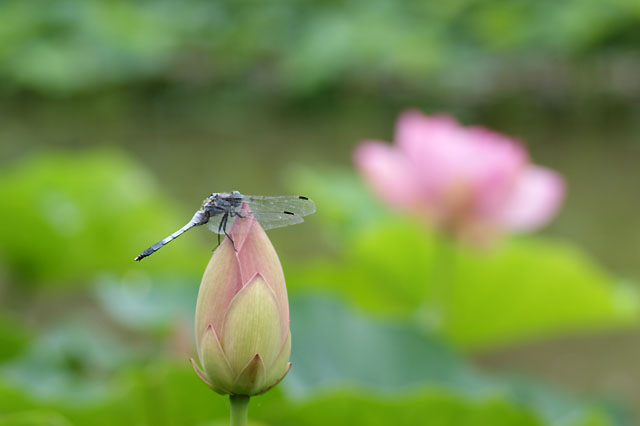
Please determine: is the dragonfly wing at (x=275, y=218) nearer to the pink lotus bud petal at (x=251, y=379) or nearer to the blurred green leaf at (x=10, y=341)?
the pink lotus bud petal at (x=251, y=379)

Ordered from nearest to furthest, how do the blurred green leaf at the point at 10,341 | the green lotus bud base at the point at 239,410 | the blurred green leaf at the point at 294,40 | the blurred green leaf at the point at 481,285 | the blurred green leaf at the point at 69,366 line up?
the green lotus bud base at the point at 239,410, the blurred green leaf at the point at 69,366, the blurred green leaf at the point at 10,341, the blurred green leaf at the point at 481,285, the blurred green leaf at the point at 294,40

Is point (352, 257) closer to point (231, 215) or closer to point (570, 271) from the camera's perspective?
point (570, 271)

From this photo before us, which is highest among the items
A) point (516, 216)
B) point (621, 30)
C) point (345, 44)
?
point (345, 44)

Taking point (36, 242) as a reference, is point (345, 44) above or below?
above

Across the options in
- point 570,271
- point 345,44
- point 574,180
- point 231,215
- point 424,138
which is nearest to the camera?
point 231,215

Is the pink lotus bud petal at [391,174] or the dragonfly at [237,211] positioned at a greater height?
the pink lotus bud petal at [391,174]

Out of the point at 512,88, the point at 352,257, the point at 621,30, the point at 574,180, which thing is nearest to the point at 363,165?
the point at 352,257

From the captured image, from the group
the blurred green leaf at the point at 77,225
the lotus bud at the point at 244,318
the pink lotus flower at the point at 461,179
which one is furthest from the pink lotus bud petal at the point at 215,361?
the blurred green leaf at the point at 77,225
